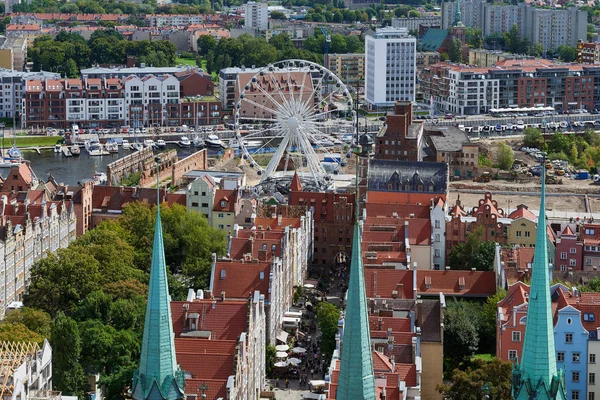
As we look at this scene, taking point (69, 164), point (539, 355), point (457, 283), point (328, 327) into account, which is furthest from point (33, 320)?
point (69, 164)

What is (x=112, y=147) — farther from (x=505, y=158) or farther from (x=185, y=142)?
(x=505, y=158)

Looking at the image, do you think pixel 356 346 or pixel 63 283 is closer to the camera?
pixel 356 346

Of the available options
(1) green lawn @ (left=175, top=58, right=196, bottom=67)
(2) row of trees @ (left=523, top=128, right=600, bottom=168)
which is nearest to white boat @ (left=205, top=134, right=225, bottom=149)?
(2) row of trees @ (left=523, top=128, right=600, bottom=168)

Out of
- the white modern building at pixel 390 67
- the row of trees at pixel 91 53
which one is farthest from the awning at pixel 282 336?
the row of trees at pixel 91 53

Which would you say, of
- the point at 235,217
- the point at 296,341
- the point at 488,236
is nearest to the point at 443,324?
the point at 296,341

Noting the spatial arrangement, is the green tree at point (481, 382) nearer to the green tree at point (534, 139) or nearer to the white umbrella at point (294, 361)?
the white umbrella at point (294, 361)

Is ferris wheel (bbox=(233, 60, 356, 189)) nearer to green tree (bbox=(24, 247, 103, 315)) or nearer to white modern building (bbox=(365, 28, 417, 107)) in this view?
white modern building (bbox=(365, 28, 417, 107))
